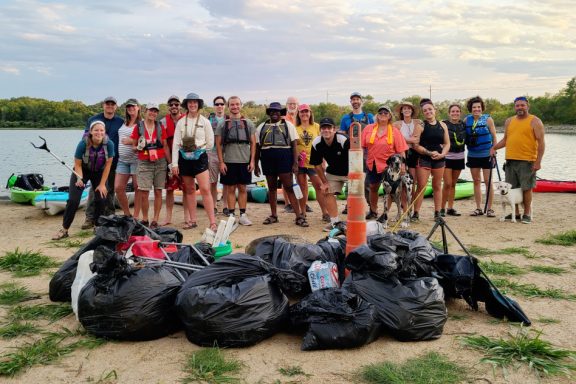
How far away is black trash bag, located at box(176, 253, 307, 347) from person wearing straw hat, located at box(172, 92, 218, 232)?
3.09 metres

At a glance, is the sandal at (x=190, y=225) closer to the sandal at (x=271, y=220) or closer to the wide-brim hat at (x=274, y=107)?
the sandal at (x=271, y=220)

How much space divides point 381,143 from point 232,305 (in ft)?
13.8

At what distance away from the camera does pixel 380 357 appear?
308 centimetres

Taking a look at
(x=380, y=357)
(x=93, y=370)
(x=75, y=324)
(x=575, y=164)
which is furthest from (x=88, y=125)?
(x=575, y=164)

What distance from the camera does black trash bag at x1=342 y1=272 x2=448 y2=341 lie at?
10.7 ft

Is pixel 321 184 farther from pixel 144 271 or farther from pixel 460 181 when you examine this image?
pixel 460 181

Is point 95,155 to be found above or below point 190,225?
above

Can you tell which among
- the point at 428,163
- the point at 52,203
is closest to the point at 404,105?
the point at 428,163

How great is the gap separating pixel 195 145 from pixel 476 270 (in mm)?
4021

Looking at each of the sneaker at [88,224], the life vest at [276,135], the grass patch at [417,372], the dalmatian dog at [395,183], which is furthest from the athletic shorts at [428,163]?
the sneaker at [88,224]

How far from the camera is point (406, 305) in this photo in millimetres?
3291

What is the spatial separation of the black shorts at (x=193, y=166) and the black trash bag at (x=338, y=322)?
3738 millimetres

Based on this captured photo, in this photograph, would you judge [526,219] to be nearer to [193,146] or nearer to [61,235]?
[193,146]

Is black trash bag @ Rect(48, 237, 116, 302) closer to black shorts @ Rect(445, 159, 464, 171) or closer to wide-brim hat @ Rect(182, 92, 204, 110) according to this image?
wide-brim hat @ Rect(182, 92, 204, 110)
